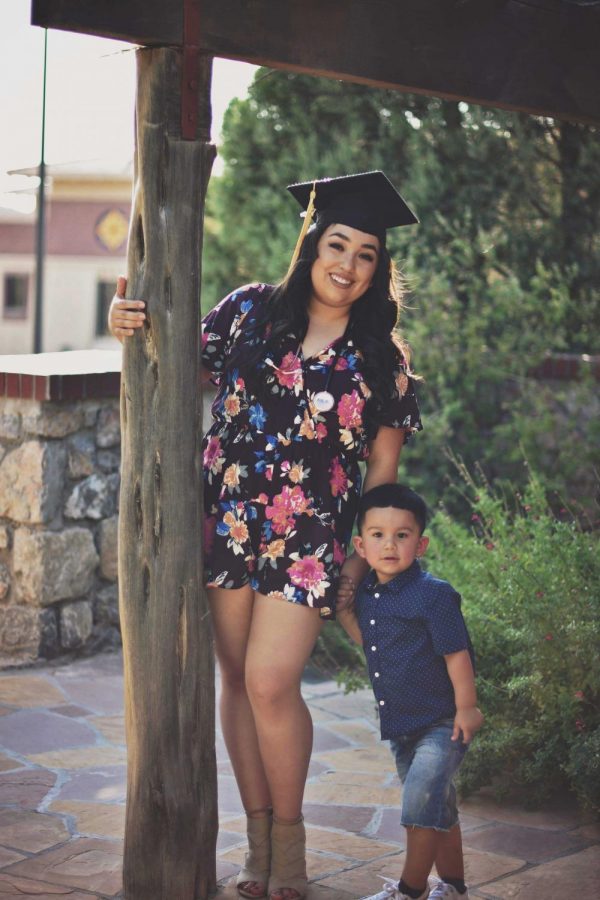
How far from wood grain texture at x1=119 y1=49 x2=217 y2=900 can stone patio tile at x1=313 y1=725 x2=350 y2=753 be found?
146 cm

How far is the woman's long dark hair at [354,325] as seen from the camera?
3.19m

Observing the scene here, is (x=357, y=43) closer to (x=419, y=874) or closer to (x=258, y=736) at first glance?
(x=258, y=736)

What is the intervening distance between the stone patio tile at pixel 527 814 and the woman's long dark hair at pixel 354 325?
1.44 m

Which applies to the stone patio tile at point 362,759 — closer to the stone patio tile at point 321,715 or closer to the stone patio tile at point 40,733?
the stone patio tile at point 321,715

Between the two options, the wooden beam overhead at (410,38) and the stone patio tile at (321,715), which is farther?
the stone patio tile at (321,715)

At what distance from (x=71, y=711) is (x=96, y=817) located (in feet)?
3.66

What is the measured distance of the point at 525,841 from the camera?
11.9ft

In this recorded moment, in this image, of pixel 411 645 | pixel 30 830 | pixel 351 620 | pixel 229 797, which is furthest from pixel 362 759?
pixel 411 645

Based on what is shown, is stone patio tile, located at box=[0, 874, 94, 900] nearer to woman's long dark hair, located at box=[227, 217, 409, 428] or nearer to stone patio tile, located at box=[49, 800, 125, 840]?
stone patio tile, located at box=[49, 800, 125, 840]

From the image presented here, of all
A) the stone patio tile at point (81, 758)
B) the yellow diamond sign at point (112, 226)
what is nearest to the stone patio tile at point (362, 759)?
the stone patio tile at point (81, 758)

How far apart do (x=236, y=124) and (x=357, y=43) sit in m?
5.91

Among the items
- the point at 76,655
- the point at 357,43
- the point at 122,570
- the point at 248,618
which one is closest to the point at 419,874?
the point at 248,618

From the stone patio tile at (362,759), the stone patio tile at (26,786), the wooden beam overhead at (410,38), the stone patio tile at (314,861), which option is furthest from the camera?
the stone patio tile at (362,759)

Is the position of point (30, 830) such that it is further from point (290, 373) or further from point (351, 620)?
point (290, 373)
